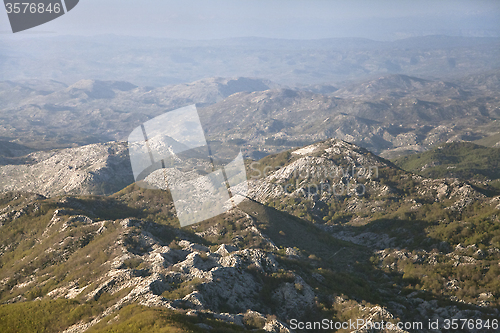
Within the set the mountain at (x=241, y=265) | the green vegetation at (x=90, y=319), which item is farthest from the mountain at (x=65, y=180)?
the green vegetation at (x=90, y=319)

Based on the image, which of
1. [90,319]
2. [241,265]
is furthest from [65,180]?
[90,319]

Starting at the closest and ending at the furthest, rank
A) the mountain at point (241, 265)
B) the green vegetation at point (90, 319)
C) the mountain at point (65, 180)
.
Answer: the green vegetation at point (90, 319) → the mountain at point (241, 265) → the mountain at point (65, 180)

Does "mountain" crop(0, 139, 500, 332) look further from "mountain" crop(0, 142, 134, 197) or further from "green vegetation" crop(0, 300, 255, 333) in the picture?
"mountain" crop(0, 142, 134, 197)

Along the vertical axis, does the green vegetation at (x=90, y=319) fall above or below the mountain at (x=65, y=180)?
above

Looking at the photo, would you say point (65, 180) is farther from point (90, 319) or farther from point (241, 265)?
point (90, 319)

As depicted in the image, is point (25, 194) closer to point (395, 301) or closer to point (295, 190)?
point (295, 190)

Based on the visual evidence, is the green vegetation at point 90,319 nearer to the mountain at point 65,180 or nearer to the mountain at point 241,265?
the mountain at point 241,265

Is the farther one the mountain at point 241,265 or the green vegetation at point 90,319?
the mountain at point 241,265

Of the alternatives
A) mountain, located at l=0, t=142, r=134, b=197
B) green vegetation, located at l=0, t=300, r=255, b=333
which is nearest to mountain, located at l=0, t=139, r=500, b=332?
green vegetation, located at l=0, t=300, r=255, b=333
